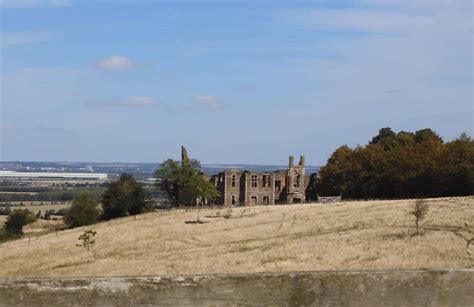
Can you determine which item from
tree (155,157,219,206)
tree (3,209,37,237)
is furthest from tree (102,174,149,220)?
tree (3,209,37,237)

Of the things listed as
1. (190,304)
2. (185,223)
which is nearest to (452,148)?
(185,223)

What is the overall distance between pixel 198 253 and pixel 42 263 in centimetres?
1029

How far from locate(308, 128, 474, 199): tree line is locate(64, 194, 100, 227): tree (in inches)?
1143

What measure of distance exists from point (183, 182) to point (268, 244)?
48771mm

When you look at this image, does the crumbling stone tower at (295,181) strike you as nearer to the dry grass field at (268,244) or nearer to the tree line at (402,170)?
the tree line at (402,170)

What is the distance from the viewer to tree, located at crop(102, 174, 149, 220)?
78.4 meters

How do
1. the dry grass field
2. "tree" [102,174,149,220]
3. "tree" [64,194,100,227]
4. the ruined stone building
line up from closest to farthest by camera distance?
1. the dry grass field
2. "tree" [64,194,100,227]
3. "tree" [102,174,149,220]
4. the ruined stone building

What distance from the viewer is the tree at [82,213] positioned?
7631 cm

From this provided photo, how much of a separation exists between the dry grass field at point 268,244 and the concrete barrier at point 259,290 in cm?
2017

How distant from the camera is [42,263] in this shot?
41.6 meters

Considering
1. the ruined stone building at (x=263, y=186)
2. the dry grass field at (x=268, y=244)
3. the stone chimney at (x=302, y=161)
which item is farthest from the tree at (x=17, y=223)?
the stone chimney at (x=302, y=161)

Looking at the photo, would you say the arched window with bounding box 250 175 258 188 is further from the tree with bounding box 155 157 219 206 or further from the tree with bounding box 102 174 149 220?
the tree with bounding box 102 174 149 220

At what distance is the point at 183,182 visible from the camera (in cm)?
8819

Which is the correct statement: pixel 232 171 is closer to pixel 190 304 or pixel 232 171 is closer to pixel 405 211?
pixel 405 211
